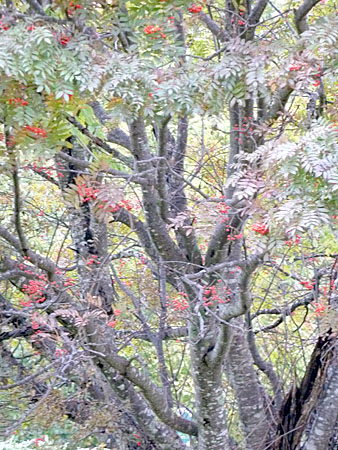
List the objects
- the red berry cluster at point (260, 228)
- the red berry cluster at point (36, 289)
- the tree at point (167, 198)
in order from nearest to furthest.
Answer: the tree at point (167, 198), the red berry cluster at point (260, 228), the red berry cluster at point (36, 289)

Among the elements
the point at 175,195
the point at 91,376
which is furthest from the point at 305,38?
the point at 91,376

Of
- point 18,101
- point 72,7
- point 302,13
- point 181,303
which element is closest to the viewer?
point 18,101

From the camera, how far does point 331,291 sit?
4.18 meters

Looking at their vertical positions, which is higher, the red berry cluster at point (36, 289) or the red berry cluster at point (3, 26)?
the red berry cluster at point (3, 26)

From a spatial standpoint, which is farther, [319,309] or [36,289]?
[36,289]

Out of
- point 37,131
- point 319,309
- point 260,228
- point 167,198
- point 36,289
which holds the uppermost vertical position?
point 37,131

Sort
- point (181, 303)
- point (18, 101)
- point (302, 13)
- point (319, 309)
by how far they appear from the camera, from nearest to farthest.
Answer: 1. point (18, 101)
2. point (302, 13)
3. point (319, 309)
4. point (181, 303)

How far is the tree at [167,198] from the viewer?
2.41m

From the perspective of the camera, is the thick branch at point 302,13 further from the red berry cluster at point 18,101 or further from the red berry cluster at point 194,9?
the red berry cluster at point 18,101

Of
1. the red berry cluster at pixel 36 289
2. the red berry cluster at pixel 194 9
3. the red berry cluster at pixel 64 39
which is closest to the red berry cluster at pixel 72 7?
the red berry cluster at pixel 64 39

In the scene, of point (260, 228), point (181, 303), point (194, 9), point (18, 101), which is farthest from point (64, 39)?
point (181, 303)

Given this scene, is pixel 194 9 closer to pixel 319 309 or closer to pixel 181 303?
pixel 319 309

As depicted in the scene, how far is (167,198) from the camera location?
394cm

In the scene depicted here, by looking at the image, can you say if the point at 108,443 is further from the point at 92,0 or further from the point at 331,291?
the point at 92,0
